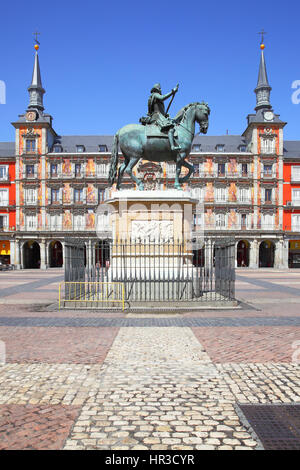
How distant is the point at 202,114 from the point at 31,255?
141 ft

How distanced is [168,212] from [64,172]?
130 feet

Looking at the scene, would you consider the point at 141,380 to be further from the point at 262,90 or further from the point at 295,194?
the point at 262,90

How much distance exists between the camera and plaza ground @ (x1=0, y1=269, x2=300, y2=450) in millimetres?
3195

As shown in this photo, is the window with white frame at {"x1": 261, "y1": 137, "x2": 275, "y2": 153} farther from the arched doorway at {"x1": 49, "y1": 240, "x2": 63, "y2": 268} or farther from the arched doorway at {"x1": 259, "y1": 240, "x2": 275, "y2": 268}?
the arched doorway at {"x1": 49, "y1": 240, "x2": 63, "y2": 268}

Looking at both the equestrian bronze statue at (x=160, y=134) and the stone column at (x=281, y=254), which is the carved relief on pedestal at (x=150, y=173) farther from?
the equestrian bronze statue at (x=160, y=134)

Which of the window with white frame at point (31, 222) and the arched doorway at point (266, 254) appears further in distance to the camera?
the arched doorway at point (266, 254)

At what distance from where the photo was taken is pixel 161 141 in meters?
11.4

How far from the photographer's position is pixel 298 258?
4847cm

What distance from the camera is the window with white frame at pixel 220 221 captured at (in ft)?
158

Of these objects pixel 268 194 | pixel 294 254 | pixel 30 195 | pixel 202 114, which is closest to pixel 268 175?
pixel 268 194

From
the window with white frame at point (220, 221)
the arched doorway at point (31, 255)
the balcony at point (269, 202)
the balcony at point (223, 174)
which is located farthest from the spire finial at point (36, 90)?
the balcony at point (269, 202)

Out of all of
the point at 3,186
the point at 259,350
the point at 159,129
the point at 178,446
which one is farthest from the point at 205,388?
the point at 3,186

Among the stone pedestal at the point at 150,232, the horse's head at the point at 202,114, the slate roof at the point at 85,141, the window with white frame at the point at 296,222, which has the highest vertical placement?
the slate roof at the point at 85,141

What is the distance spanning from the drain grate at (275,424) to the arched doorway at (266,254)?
47188 mm
